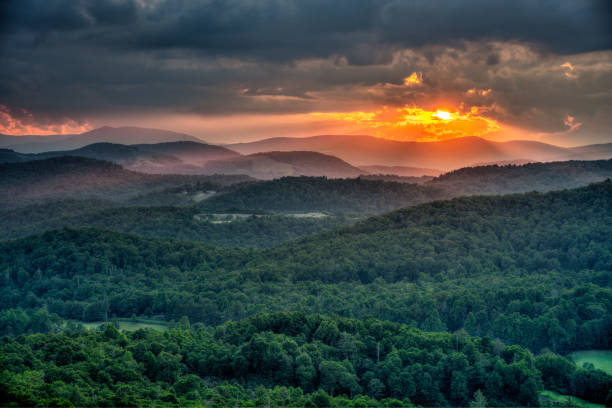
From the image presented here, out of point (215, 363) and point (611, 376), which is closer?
point (611, 376)

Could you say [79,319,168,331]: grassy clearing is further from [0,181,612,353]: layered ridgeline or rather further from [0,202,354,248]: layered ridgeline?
[0,202,354,248]: layered ridgeline

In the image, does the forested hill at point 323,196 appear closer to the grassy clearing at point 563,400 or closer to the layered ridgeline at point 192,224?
the layered ridgeline at point 192,224

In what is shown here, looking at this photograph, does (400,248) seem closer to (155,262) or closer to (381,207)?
(155,262)

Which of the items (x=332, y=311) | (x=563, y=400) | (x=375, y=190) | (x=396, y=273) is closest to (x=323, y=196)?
(x=375, y=190)

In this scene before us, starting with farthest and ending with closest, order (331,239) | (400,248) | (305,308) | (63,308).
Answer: (331,239) → (400,248) → (63,308) → (305,308)

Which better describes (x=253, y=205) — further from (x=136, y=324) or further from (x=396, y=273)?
(x=136, y=324)

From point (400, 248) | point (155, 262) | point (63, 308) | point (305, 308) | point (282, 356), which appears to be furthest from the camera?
point (155, 262)

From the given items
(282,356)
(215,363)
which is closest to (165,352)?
(215,363)
